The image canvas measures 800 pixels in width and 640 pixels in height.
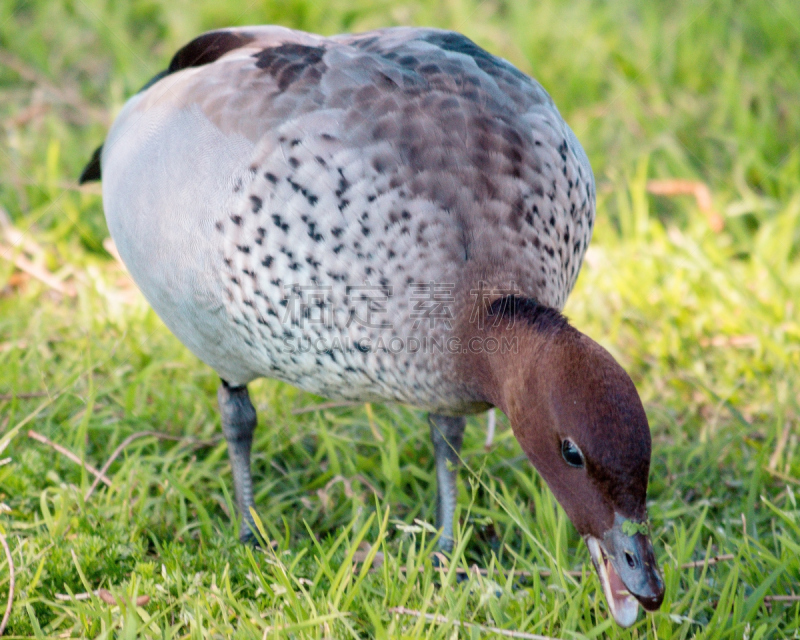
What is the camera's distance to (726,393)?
382 cm

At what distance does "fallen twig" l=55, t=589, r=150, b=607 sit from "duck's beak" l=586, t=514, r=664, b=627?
1.23 meters

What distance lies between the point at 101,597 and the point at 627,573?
144cm

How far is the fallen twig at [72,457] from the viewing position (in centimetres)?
316

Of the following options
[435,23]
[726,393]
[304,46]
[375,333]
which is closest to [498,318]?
[375,333]

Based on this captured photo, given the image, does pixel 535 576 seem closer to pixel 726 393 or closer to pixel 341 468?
pixel 341 468

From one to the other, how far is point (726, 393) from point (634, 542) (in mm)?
1734

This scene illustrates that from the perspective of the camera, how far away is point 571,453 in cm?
228

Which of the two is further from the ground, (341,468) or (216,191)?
(216,191)

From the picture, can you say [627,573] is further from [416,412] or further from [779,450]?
[416,412]

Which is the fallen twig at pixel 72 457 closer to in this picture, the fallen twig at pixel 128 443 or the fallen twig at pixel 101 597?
the fallen twig at pixel 128 443

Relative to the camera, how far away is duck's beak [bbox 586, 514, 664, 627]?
2.28 m

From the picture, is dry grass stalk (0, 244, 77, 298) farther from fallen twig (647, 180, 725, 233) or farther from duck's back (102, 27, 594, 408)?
fallen twig (647, 180, 725, 233)

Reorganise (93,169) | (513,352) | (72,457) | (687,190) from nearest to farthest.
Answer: (513,352), (72,457), (93,169), (687,190)

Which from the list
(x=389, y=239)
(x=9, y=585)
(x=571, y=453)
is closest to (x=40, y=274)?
(x=9, y=585)
